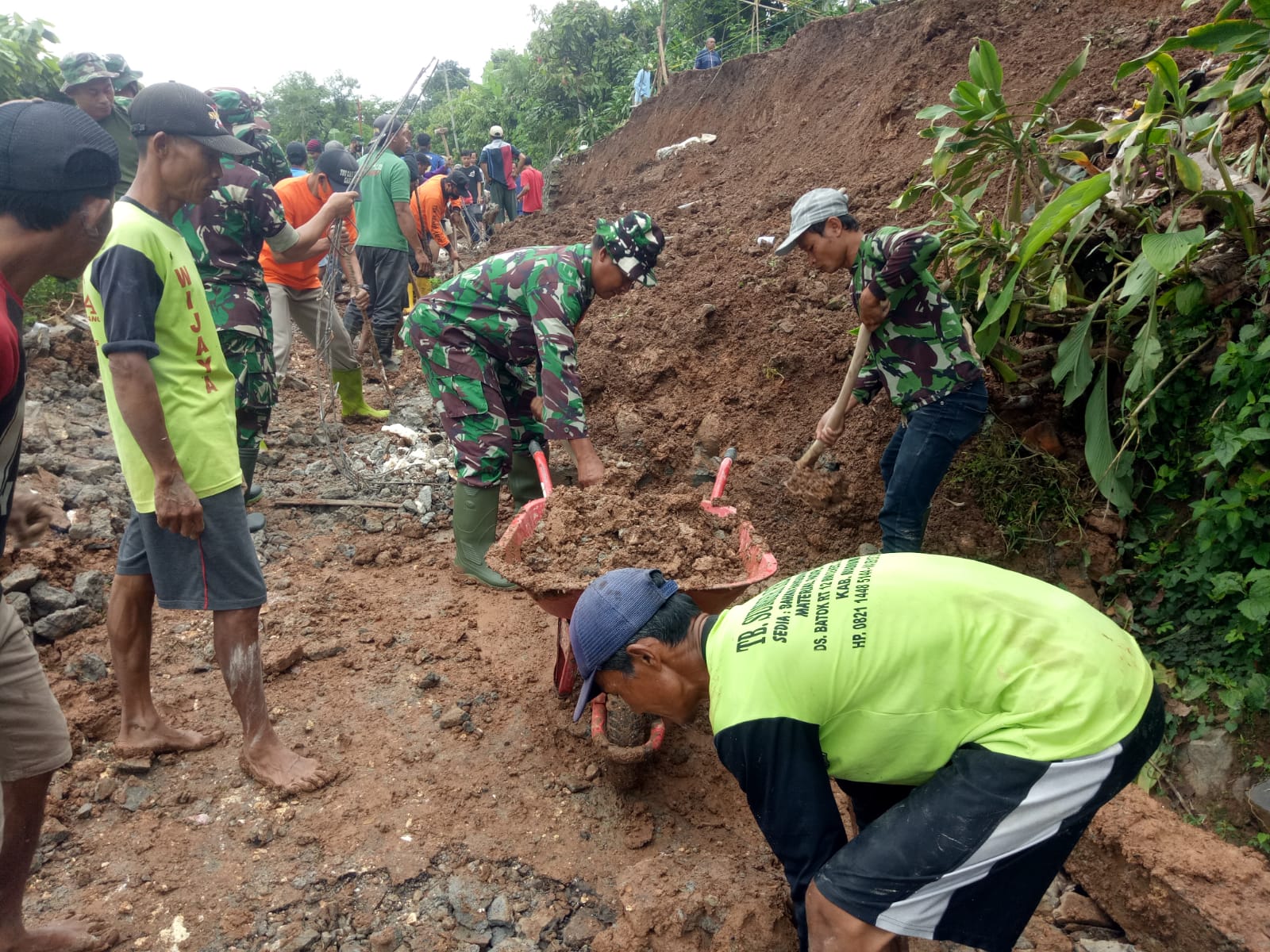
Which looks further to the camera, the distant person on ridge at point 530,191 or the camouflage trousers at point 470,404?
the distant person on ridge at point 530,191

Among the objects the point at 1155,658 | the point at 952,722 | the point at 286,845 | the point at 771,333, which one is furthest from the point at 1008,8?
the point at 286,845

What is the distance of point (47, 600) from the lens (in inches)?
136

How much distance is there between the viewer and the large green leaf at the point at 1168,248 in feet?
8.66

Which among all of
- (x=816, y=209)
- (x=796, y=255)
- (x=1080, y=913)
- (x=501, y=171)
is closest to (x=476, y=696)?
(x=1080, y=913)

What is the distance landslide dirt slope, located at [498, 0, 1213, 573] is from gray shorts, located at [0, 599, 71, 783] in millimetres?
3165

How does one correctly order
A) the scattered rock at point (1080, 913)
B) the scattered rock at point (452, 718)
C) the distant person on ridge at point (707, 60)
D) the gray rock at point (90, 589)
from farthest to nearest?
the distant person on ridge at point (707, 60), the gray rock at point (90, 589), the scattered rock at point (452, 718), the scattered rock at point (1080, 913)

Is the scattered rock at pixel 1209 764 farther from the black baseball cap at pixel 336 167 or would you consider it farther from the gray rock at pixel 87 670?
the black baseball cap at pixel 336 167

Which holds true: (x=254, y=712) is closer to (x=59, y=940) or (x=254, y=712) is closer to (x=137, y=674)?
(x=137, y=674)

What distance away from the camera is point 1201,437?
9.70ft

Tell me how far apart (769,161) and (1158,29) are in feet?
13.7

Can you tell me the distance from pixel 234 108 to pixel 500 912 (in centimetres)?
455

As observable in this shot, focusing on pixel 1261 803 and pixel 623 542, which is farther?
pixel 623 542

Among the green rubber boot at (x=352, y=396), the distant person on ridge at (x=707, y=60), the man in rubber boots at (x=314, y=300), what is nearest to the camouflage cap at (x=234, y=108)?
the man in rubber boots at (x=314, y=300)

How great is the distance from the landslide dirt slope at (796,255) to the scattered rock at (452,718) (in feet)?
6.28
